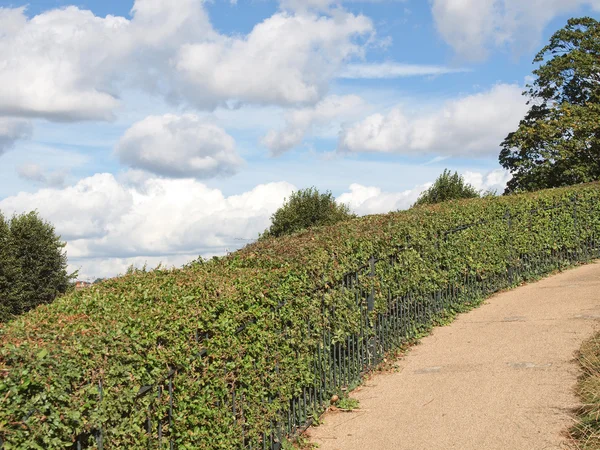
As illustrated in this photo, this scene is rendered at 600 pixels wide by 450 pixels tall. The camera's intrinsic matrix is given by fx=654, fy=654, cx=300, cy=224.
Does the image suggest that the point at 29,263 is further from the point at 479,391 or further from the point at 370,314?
the point at 479,391

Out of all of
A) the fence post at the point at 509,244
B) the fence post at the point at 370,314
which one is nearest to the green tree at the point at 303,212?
the fence post at the point at 509,244

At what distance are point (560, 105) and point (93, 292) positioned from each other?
3267cm

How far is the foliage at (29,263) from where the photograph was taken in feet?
85.3

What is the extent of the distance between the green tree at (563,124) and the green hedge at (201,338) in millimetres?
23717

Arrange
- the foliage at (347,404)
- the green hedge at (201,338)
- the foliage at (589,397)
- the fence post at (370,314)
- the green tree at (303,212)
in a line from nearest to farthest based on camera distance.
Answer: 1. the green hedge at (201,338)
2. the foliage at (589,397)
3. the foliage at (347,404)
4. the fence post at (370,314)
5. the green tree at (303,212)

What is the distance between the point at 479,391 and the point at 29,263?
2340cm

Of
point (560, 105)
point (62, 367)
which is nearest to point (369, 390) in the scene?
point (62, 367)

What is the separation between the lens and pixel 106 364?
4.27 meters

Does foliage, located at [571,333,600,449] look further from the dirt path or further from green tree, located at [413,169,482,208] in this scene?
green tree, located at [413,169,482,208]

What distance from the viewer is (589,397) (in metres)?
7.43

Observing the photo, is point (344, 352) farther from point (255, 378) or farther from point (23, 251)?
point (23, 251)

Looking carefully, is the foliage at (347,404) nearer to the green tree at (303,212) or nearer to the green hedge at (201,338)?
the green hedge at (201,338)

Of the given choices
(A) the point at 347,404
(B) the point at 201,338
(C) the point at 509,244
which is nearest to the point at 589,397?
(A) the point at 347,404

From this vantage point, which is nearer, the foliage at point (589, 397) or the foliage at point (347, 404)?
the foliage at point (589, 397)
